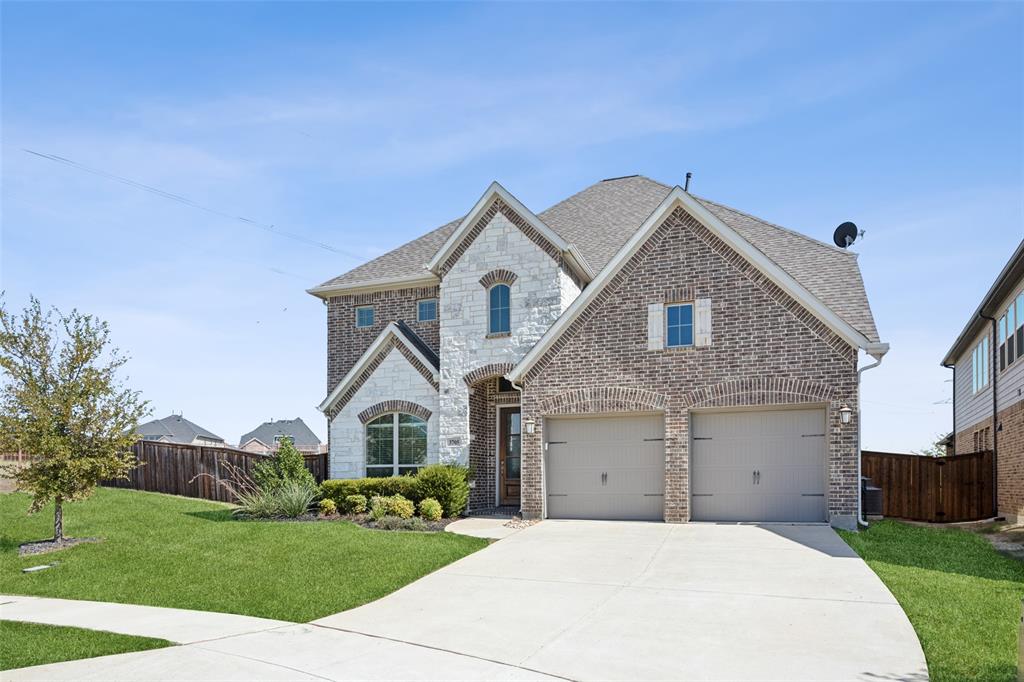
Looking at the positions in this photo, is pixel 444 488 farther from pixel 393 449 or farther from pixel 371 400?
pixel 371 400

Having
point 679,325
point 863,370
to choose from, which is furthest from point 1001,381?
point 679,325

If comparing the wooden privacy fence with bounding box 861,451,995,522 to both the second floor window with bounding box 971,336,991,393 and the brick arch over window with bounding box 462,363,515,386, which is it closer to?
the second floor window with bounding box 971,336,991,393

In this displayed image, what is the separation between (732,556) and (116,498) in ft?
53.9

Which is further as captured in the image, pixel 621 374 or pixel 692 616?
pixel 621 374

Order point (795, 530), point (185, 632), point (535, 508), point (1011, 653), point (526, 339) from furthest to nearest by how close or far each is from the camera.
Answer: point (526, 339)
point (535, 508)
point (795, 530)
point (185, 632)
point (1011, 653)

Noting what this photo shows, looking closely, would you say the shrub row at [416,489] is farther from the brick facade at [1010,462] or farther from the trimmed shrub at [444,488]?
the brick facade at [1010,462]

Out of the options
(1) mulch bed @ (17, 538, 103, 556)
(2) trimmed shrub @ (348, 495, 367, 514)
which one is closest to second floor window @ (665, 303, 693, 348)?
(2) trimmed shrub @ (348, 495, 367, 514)

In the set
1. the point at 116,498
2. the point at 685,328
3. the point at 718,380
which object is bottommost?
the point at 116,498

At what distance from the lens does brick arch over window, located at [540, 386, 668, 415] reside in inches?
700

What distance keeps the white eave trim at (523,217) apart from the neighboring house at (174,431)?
48240 millimetres

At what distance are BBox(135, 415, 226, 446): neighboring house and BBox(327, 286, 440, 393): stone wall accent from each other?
43286 mm

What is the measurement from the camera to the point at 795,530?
1577cm

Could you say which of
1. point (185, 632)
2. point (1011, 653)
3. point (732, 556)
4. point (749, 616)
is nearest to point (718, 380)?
point (732, 556)

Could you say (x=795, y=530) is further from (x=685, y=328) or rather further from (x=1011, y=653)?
(x=1011, y=653)
